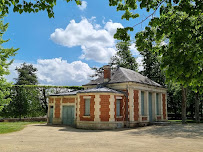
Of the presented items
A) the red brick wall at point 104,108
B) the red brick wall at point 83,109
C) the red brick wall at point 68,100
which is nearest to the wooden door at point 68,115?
the red brick wall at point 68,100

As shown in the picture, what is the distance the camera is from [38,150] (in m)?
8.19

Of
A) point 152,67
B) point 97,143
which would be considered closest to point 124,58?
point 152,67

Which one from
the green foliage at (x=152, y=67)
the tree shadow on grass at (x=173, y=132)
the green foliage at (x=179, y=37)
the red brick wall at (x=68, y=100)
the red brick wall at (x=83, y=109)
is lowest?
the tree shadow on grass at (x=173, y=132)

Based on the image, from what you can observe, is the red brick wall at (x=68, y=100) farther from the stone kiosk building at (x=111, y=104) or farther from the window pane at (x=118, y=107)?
the window pane at (x=118, y=107)

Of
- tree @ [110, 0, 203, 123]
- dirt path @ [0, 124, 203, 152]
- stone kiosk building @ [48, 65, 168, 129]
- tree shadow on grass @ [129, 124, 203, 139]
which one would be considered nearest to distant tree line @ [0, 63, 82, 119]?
stone kiosk building @ [48, 65, 168, 129]

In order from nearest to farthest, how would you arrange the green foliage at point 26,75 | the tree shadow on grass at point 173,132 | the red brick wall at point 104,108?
the tree shadow on grass at point 173,132 → the red brick wall at point 104,108 → the green foliage at point 26,75

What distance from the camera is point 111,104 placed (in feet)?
62.7

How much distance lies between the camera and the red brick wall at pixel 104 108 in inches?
742

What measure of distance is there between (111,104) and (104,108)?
0.75 meters

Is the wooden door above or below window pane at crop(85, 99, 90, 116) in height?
below

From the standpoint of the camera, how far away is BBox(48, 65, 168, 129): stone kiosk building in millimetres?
18984

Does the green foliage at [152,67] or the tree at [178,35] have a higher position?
the green foliage at [152,67]

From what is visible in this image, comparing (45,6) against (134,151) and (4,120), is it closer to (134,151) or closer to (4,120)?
(134,151)

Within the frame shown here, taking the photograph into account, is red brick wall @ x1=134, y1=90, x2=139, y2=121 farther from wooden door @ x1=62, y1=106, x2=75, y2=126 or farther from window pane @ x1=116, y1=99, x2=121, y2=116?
wooden door @ x1=62, y1=106, x2=75, y2=126
